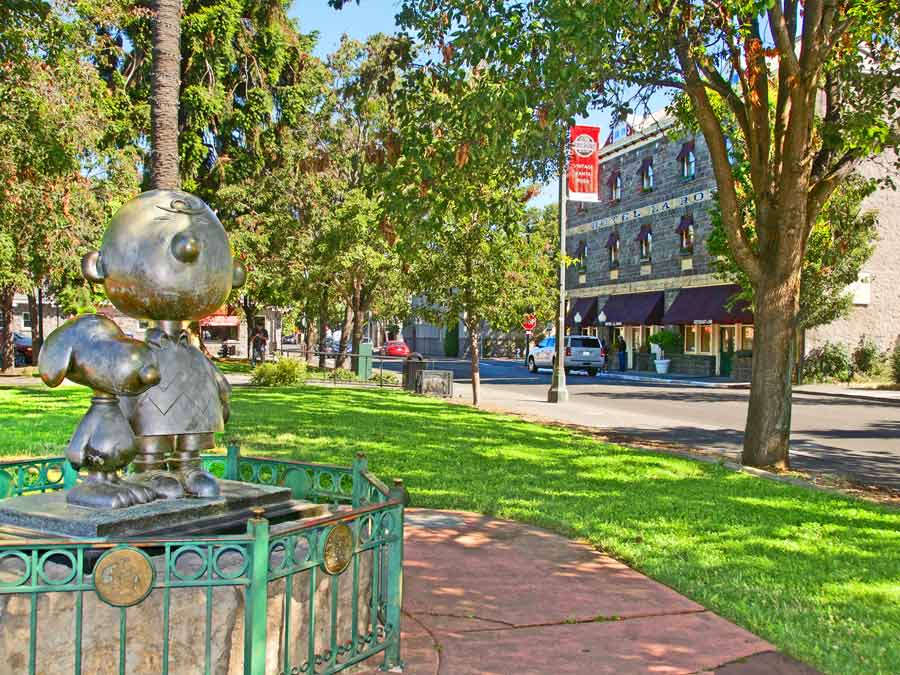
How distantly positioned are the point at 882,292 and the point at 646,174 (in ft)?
41.8

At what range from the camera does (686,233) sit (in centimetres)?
3809

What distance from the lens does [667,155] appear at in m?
39.4

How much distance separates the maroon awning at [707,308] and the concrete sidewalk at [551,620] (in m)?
27.2

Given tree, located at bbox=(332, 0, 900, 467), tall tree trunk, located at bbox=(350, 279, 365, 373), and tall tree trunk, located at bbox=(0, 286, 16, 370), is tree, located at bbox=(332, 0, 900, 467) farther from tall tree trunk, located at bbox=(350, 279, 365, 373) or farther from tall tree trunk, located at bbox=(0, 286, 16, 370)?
tall tree trunk, located at bbox=(0, 286, 16, 370)

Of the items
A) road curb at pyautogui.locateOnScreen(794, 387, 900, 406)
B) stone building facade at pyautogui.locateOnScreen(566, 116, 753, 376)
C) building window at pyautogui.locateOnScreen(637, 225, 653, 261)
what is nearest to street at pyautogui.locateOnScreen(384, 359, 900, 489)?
road curb at pyautogui.locateOnScreen(794, 387, 900, 406)

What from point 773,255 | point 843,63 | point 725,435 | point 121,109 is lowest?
point 725,435

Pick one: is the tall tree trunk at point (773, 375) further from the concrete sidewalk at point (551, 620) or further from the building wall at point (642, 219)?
the building wall at point (642, 219)

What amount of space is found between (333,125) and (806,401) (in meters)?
17.9

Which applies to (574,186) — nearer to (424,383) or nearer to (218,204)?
(424,383)

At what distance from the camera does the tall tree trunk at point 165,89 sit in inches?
284

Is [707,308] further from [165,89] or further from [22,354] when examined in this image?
[22,354]

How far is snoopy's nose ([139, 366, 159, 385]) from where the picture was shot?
12.4 feet

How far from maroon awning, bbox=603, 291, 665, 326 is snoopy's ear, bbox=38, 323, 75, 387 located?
37.3 m

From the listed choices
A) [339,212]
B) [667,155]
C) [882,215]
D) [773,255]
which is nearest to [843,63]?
[773,255]
